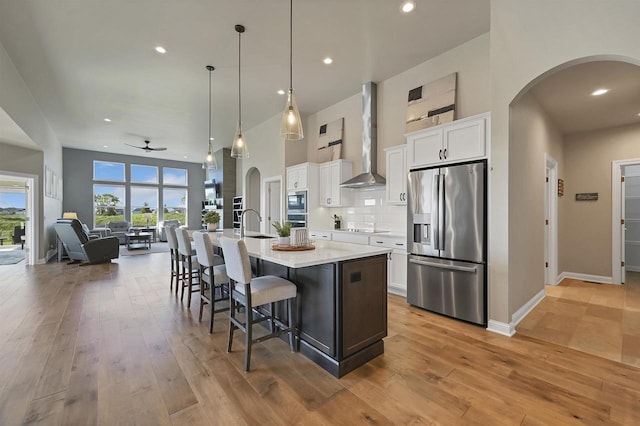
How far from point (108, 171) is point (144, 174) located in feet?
3.82

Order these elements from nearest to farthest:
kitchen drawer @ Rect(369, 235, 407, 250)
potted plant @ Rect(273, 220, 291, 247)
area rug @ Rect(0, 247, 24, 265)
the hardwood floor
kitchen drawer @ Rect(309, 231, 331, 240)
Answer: the hardwood floor, potted plant @ Rect(273, 220, 291, 247), kitchen drawer @ Rect(369, 235, 407, 250), kitchen drawer @ Rect(309, 231, 331, 240), area rug @ Rect(0, 247, 24, 265)

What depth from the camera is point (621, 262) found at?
4.84m

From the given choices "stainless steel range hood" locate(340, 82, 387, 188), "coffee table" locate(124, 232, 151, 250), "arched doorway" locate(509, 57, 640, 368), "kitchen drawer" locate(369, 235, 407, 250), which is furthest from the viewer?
"coffee table" locate(124, 232, 151, 250)

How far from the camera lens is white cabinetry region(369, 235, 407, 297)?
152 inches

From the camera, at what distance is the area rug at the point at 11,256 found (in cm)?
667

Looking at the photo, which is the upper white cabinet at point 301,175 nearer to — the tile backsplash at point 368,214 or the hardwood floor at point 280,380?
the tile backsplash at point 368,214

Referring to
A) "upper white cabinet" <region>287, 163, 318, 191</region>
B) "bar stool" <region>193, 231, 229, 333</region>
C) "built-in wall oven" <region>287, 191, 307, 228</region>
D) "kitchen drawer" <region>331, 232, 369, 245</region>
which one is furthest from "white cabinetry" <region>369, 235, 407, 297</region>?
"bar stool" <region>193, 231, 229, 333</region>

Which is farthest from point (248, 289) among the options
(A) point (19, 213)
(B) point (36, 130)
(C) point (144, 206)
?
(C) point (144, 206)

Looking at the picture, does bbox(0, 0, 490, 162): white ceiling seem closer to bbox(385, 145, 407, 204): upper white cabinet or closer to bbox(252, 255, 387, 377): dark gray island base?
bbox(385, 145, 407, 204): upper white cabinet

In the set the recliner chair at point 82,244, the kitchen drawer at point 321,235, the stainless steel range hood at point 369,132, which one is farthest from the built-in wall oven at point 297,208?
the recliner chair at point 82,244

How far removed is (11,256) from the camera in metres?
7.47

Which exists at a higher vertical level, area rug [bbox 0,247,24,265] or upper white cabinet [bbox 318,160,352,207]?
upper white cabinet [bbox 318,160,352,207]

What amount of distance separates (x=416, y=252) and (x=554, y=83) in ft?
8.99

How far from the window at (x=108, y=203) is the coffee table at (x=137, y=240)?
152cm
